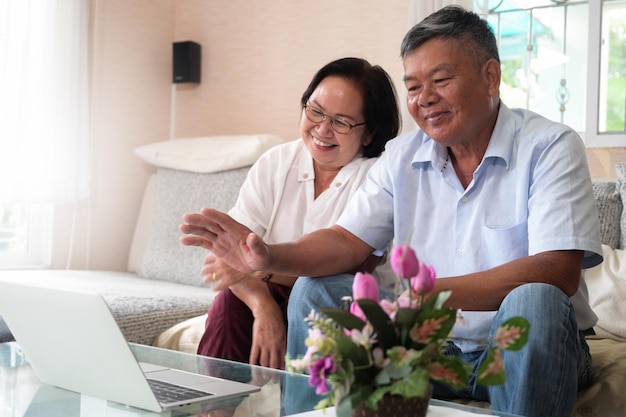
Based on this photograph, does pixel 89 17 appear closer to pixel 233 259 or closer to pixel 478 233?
pixel 233 259

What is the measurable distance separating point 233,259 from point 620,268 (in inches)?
40.4

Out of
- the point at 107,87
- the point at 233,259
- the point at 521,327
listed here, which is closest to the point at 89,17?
the point at 107,87

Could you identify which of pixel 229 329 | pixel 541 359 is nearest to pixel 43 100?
pixel 229 329

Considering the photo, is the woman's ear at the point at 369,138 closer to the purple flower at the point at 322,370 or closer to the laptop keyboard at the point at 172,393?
the laptop keyboard at the point at 172,393

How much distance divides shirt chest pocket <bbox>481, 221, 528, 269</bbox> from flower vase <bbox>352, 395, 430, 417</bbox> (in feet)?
2.75

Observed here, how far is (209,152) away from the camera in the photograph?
3125 millimetres

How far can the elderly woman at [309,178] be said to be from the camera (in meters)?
2.01

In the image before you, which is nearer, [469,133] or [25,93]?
[469,133]

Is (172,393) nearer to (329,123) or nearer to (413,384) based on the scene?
(413,384)

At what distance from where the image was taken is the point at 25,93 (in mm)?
3102

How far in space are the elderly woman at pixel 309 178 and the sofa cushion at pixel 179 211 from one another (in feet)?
2.59

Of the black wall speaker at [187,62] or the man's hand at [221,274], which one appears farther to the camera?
the black wall speaker at [187,62]

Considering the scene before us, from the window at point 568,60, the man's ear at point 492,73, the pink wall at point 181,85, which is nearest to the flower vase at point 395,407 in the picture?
the man's ear at point 492,73

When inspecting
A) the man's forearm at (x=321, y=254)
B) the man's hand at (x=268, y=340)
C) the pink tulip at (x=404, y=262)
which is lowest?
the man's hand at (x=268, y=340)
